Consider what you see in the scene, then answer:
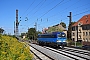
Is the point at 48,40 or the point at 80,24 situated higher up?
the point at 80,24

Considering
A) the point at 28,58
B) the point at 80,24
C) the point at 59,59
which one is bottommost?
the point at 59,59

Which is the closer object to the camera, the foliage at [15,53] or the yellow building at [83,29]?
the foliage at [15,53]

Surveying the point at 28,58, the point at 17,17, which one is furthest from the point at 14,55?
the point at 17,17

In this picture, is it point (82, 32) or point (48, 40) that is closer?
point (48, 40)

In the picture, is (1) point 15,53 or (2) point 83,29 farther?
(2) point 83,29

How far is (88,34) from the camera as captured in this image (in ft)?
262

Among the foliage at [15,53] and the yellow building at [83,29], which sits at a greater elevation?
the yellow building at [83,29]

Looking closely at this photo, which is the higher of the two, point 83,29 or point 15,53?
point 83,29

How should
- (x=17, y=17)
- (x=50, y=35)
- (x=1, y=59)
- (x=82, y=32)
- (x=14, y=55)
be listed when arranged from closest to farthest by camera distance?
(x=1, y=59) → (x=14, y=55) → (x=50, y=35) → (x=17, y=17) → (x=82, y=32)

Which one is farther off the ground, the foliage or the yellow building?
the yellow building

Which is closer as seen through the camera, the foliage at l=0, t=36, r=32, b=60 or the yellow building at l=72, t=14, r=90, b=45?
the foliage at l=0, t=36, r=32, b=60

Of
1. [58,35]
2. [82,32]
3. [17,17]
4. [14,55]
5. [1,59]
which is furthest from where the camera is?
[82,32]

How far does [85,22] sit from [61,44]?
44118 mm

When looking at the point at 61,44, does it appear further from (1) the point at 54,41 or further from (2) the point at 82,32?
(2) the point at 82,32
